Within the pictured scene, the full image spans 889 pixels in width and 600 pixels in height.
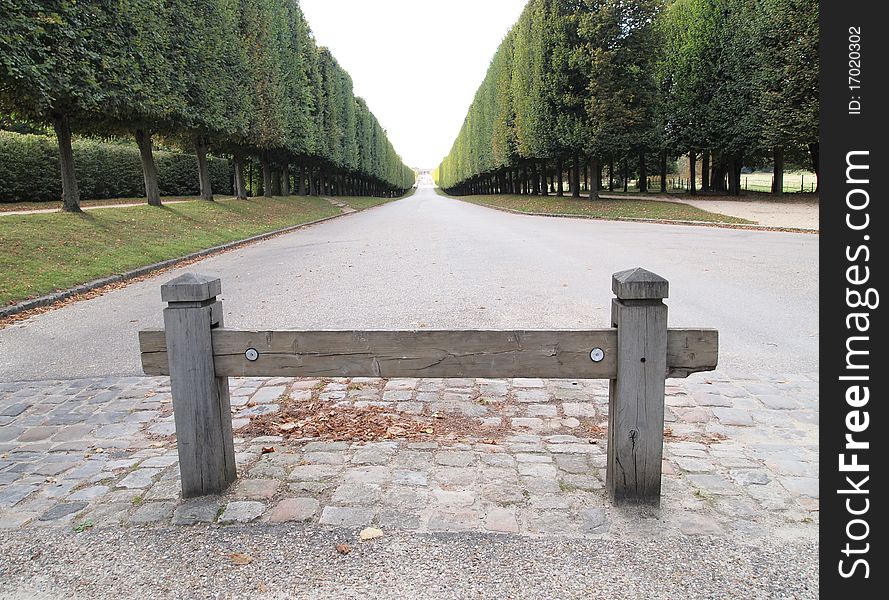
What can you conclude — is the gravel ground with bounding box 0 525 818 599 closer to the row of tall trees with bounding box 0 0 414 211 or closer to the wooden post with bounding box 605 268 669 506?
the wooden post with bounding box 605 268 669 506

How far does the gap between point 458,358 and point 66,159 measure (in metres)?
15.6

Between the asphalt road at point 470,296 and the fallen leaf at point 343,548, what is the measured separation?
368 cm

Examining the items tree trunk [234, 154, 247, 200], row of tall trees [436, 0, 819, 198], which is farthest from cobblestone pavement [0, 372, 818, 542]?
row of tall trees [436, 0, 819, 198]

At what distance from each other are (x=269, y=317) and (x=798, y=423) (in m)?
5.56

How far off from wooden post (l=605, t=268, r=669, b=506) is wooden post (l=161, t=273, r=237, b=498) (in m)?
1.95

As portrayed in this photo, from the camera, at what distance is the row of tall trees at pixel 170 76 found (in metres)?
11.7

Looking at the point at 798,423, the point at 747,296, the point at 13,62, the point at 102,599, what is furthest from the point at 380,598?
the point at 13,62

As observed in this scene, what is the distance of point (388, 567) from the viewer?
240 centimetres

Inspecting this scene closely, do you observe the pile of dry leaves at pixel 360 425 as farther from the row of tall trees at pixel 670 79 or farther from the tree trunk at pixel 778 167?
the tree trunk at pixel 778 167

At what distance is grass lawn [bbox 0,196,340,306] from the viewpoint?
370 inches

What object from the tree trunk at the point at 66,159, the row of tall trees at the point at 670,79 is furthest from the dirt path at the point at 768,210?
the tree trunk at the point at 66,159

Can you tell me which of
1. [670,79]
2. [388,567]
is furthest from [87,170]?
[388,567]

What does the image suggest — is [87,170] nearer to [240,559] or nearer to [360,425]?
[360,425]
